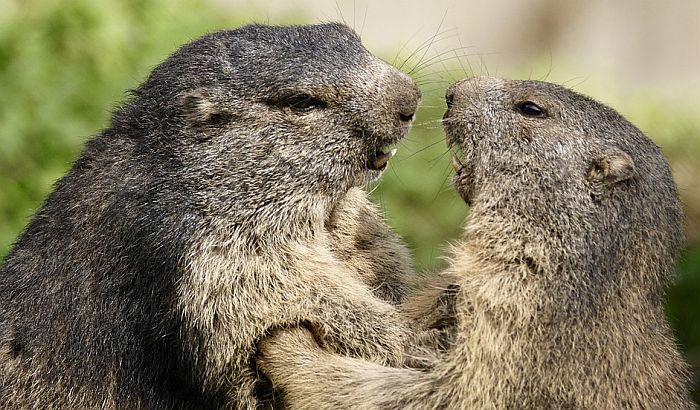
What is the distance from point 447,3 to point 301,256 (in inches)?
475

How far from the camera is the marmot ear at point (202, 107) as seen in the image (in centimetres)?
657

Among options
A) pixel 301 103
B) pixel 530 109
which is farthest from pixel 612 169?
pixel 301 103

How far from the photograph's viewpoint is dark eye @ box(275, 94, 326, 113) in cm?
665

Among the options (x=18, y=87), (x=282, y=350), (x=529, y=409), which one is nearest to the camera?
(x=529, y=409)

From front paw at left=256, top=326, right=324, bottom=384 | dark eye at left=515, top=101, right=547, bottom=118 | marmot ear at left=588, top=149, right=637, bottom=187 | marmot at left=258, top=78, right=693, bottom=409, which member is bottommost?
front paw at left=256, top=326, right=324, bottom=384

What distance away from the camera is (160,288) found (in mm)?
6352

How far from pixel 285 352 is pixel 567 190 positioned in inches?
69.9

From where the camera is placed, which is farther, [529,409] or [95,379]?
[95,379]

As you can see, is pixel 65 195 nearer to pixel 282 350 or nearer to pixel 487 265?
pixel 282 350

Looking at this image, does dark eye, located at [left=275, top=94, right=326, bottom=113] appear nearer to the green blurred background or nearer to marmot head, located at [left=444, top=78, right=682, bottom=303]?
marmot head, located at [left=444, top=78, right=682, bottom=303]

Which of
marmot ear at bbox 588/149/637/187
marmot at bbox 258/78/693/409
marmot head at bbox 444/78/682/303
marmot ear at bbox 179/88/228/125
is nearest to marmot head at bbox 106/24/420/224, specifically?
marmot ear at bbox 179/88/228/125

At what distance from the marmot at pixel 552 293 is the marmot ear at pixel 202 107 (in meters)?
1.35

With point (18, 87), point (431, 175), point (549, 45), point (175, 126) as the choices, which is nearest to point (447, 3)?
point (549, 45)

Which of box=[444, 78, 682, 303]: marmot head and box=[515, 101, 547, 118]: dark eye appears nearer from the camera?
box=[444, 78, 682, 303]: marmot head
